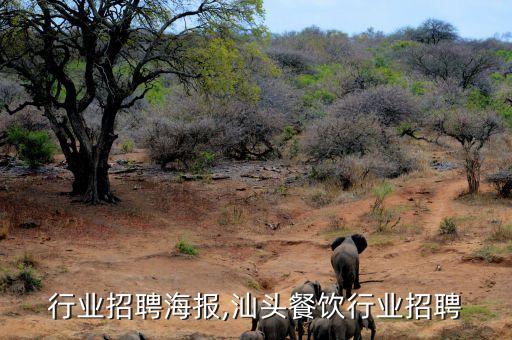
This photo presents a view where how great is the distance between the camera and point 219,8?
659 inches

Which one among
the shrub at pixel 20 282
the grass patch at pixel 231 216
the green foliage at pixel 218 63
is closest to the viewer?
the shrub at pixel 20 282

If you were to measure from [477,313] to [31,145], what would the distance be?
58.2 feet

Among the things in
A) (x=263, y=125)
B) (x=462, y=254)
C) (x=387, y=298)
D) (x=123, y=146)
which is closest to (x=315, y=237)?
(x=462, y=254)

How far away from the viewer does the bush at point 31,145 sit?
72.0ft

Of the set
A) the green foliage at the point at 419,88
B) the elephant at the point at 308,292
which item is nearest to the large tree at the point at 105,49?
the elephant at the point at 308,292

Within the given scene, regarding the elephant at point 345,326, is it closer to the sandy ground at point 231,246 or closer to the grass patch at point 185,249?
the sandy ground at point 231,246

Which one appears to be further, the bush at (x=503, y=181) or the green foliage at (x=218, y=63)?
the green foliage at (x=218, y=63)

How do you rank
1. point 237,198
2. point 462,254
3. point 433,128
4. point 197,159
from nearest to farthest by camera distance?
point 462,254 < point 237,198 < point 197,159 < point 433,128

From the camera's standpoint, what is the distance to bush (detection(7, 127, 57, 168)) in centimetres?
2195

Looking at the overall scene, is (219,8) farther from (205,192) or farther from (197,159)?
(197,159)

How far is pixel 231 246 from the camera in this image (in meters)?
14.1

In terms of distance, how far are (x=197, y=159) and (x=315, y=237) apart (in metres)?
8.85

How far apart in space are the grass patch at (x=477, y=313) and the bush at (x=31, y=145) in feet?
56.0

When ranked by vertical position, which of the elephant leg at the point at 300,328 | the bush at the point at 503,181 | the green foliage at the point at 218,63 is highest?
the green foliage at the point at 218,63
